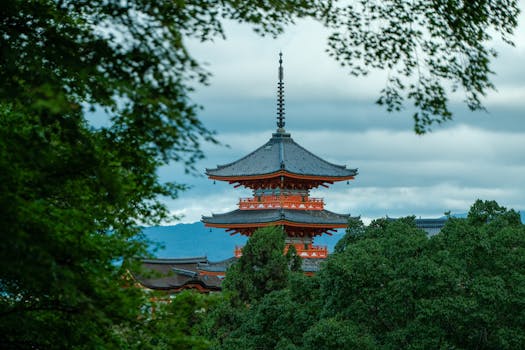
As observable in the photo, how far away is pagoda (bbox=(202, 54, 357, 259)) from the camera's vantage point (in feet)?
144

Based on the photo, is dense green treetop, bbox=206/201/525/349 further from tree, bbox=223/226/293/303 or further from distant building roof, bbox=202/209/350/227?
distant building roof, bbox=202/209/350/227

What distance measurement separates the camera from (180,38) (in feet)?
26.1

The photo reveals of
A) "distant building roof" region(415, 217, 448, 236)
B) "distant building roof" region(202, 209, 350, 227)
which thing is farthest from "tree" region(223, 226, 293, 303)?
"distant building roof" region(415, 217, 448, 236)

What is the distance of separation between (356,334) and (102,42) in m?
14.4

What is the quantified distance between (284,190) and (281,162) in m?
2.25

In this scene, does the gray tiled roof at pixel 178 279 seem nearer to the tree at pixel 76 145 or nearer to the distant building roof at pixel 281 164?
the distant building roof at pixel 281 164

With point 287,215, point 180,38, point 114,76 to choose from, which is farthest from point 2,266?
point 287,215

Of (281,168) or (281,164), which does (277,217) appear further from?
(281,164)

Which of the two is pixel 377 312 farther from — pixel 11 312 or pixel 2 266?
pixel 2 266

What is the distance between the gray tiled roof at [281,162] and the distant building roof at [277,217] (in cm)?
192

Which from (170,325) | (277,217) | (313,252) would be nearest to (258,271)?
(277,217)

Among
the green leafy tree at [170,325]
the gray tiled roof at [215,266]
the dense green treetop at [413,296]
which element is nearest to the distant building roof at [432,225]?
the gray tiled roof at [215,266]

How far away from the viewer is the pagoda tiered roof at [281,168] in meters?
44.2

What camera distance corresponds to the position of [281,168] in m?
43.4
